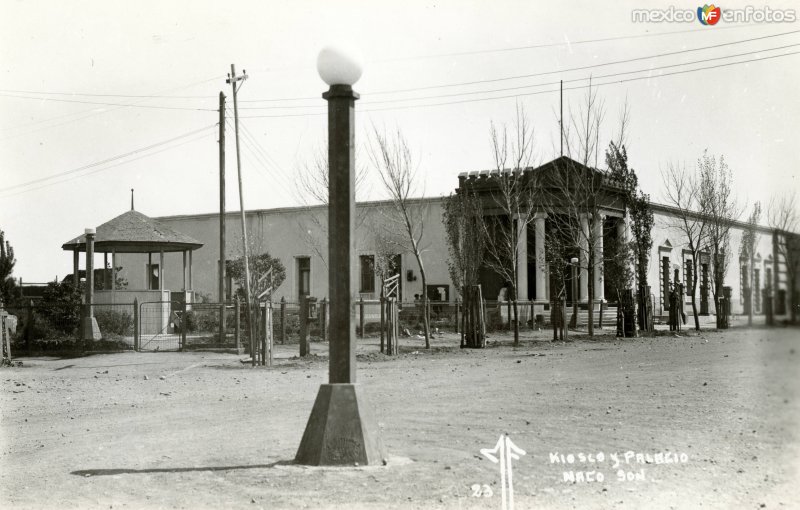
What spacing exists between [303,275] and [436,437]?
34.1 meters

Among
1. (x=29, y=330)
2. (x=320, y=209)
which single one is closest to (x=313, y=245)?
(x=320, y=209)

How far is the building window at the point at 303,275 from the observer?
134 ft

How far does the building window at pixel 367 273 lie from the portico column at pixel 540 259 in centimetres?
823

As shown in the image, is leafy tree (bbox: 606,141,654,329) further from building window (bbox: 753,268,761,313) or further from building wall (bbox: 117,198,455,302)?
building window (bbox: 753,268,761,313)

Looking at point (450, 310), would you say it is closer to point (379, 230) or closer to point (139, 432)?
point (379, 230)

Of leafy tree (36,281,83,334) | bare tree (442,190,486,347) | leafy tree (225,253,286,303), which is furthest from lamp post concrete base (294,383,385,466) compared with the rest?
leafy tree (225,253,286,303)

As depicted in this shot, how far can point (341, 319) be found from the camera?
625 cm

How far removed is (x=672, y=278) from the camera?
37.6 meters

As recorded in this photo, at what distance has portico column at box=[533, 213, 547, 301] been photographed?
105ft

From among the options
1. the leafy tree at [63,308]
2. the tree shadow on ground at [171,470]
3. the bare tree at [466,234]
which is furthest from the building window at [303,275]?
the tree shadow on ground at [171,470]

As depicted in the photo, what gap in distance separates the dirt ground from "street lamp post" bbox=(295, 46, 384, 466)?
23 centimetres

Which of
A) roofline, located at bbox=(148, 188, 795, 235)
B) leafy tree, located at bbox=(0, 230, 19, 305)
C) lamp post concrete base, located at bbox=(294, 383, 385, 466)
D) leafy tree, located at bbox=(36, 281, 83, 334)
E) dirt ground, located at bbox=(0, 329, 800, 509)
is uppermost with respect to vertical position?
roofline, located at bbox=(148, 188, 795, 235)

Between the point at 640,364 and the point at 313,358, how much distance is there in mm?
6622

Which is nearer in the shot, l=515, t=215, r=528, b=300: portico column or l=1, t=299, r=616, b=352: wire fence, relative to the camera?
l=1, t=299, r=616, b=352: wire fence
